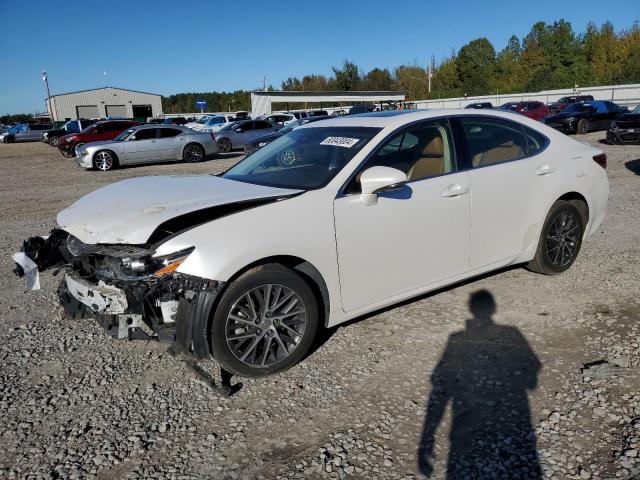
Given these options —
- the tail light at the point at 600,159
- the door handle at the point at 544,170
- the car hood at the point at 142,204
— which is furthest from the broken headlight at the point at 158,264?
the tail light at the point at 600,159

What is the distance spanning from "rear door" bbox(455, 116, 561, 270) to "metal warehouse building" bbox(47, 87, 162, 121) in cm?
6568

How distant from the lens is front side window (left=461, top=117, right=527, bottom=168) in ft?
14.1

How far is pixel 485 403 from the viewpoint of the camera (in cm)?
304

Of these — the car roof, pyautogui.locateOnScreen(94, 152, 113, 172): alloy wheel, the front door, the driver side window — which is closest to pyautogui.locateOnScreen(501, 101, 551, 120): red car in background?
pyautogui.locateOnScreen(94, 152, 113, 172): alloy wheel

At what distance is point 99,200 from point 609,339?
3.86 m

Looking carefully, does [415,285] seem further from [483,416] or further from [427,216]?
[483,416]

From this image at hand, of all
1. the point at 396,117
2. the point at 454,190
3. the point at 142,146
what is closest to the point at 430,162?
the point at 454,190

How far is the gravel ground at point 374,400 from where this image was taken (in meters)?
2.60

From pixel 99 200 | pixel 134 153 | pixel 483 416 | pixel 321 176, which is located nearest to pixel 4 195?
pixel 134 153

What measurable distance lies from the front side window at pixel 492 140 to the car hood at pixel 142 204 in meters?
1.70

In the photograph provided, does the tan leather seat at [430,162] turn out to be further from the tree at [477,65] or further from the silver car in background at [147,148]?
the tree at [477,65]

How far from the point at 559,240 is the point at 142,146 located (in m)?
16.3

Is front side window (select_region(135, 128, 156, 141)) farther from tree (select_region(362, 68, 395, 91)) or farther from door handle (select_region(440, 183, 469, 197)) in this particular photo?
tree (select_region(362, 68, 395, 91))

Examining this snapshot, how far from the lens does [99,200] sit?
3771mm
